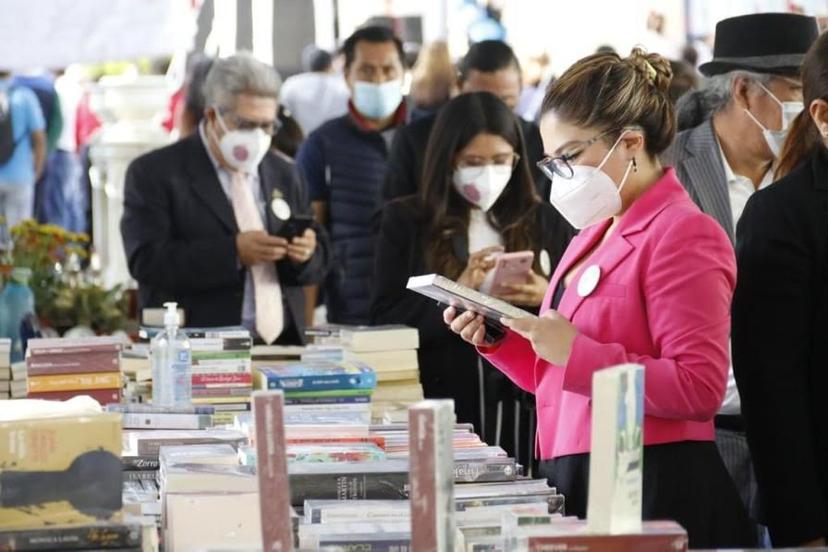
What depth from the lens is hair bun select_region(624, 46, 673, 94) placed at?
10.1 ft

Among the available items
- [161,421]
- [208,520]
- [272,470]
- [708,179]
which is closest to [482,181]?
[708,179]

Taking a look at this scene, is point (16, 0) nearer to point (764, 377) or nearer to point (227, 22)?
point (764, 377)

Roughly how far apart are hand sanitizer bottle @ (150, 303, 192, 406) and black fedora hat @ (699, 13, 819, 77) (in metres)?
1.56

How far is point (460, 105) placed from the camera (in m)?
4.94

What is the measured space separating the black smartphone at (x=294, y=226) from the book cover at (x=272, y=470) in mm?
3125

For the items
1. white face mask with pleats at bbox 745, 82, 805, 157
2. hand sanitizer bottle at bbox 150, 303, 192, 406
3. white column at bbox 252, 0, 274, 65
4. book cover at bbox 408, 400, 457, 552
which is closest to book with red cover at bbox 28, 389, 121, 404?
hand sanitizer bottle at bbox 150, 303, 192, 406

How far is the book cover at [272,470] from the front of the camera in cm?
210

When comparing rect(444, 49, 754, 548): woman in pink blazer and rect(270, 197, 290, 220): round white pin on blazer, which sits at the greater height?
rect(270, 197, 290, 220): round white pin on blazer

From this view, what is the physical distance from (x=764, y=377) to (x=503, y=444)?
6.70 feet

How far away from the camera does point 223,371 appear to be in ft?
13.5

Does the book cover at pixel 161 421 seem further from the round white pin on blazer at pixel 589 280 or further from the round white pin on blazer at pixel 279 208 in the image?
the round white pin on blazer at pixel 279 208

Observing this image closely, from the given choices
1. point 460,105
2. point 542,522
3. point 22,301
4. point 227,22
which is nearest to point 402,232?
point 460,105

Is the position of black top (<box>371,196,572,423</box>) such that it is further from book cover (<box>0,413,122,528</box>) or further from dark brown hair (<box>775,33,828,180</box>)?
book cover (<box>0,413,122,528</box>)

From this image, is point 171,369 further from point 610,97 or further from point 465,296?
point 610,97
